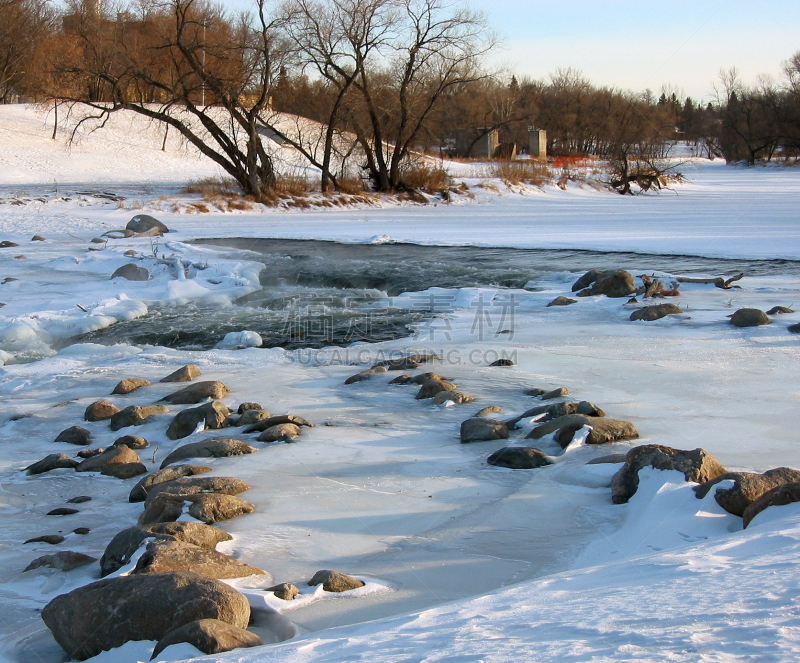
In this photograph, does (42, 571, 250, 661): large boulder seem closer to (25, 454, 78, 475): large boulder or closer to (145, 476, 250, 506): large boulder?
(145, 476, 250, 506): large boulder

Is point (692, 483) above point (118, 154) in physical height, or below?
below

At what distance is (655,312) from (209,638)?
6.53m

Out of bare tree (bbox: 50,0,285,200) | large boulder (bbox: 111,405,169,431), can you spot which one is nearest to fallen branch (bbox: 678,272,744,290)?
large boulder (bbox: 111,405,169,431)

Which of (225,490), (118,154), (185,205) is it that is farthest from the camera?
(118,154)

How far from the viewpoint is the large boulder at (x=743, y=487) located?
3.14m

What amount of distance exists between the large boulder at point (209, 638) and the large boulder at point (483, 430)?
236 centimetres

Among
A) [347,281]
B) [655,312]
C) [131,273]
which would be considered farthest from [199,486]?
[131,273]

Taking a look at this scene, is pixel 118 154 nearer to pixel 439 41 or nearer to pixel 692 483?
pixel 439 41

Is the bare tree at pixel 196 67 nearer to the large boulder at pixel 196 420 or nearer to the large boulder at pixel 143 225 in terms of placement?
the large boulder at pixel 143 225

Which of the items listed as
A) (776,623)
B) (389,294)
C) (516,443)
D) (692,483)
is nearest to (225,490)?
(516,443)

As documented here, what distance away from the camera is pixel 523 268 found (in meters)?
11.8

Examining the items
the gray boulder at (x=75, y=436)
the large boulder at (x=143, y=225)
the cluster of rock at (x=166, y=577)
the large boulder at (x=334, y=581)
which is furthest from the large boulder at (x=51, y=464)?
the large boulder at (x=143, y=225)

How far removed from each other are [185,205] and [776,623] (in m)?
20.4

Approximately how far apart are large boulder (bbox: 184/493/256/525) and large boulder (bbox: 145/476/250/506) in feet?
0.35
